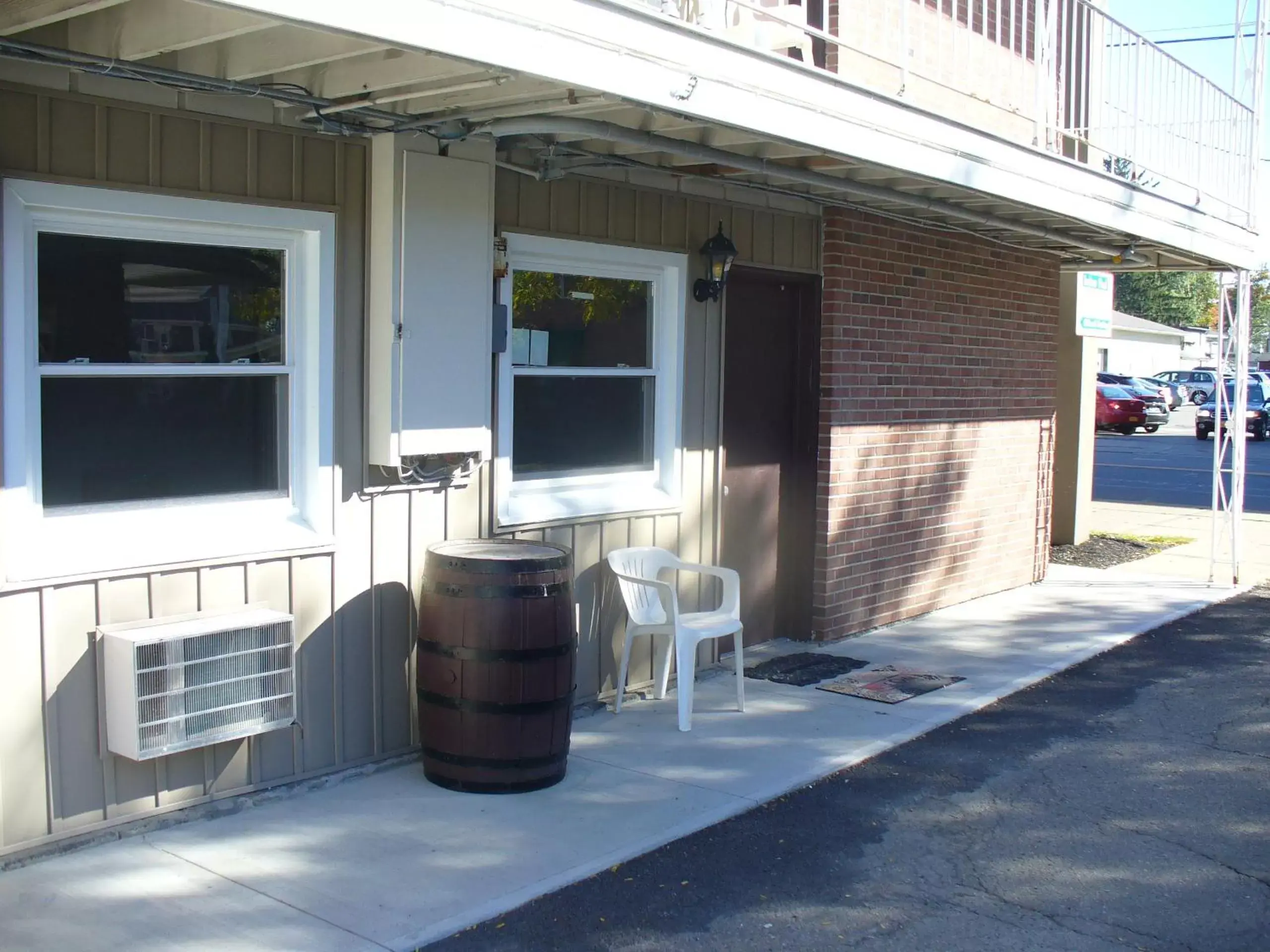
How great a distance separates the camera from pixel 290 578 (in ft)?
17.9

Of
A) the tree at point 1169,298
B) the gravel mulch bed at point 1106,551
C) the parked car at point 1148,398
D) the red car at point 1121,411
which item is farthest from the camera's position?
the tree at point 1169,298

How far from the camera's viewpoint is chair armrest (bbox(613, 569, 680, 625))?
6.55 m

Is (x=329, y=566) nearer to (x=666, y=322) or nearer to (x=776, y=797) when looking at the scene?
(x=776, y=797)

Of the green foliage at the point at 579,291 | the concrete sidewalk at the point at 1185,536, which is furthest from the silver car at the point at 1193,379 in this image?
the green foliage at the point at 579,291

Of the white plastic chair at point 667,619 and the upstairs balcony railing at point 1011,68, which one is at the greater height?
the upstairs balcony railing at point 1011,68

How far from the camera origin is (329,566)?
5.59 m

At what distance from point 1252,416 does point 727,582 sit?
33.4m

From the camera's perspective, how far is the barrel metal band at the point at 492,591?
17.9 feet

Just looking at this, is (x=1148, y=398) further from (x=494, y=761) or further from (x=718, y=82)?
(x=494, y=761)

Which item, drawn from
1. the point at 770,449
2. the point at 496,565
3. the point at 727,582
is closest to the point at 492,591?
the point at 496,565

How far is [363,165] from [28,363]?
1.64m

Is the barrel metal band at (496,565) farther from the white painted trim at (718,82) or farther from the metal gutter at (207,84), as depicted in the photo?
the white painted trim at (718,82)

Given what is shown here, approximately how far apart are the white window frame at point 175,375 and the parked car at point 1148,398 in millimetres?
32611

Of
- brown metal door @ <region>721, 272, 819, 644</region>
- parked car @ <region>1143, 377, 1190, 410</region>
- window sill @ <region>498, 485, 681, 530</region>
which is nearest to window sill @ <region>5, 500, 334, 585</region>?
window sill @ <region>498, 485, 681, 530</region>
